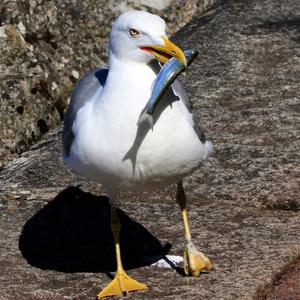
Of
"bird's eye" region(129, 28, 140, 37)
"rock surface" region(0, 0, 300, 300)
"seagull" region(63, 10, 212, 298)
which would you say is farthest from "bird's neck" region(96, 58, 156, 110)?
"rock surface" region(0, 0, 300, 300)

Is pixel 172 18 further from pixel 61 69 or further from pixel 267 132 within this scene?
pixel 267 132

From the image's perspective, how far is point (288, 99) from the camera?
6949 mm

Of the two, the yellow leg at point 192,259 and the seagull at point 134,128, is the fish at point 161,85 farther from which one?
the yellow leg at point 192,259

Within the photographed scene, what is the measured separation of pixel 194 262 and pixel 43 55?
111 inches

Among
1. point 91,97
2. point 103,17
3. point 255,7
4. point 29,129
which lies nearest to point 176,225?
point 91,97

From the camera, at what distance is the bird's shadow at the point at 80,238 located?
5215 mm

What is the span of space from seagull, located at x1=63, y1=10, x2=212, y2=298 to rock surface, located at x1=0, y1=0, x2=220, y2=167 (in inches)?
78.7

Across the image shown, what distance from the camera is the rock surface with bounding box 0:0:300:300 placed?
4.92 metres

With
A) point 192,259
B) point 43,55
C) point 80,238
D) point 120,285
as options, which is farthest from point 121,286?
point 43,55

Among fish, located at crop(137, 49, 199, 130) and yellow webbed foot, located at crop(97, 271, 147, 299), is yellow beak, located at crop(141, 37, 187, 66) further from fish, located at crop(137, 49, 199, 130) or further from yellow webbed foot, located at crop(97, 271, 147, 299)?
yellow webbed foot, located at crop(97, 271, 147, 299)

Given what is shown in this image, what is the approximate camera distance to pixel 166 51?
4.58 metres

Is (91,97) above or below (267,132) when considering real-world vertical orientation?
above

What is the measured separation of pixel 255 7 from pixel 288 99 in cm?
183

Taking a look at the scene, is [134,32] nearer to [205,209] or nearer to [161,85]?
[161,85]
